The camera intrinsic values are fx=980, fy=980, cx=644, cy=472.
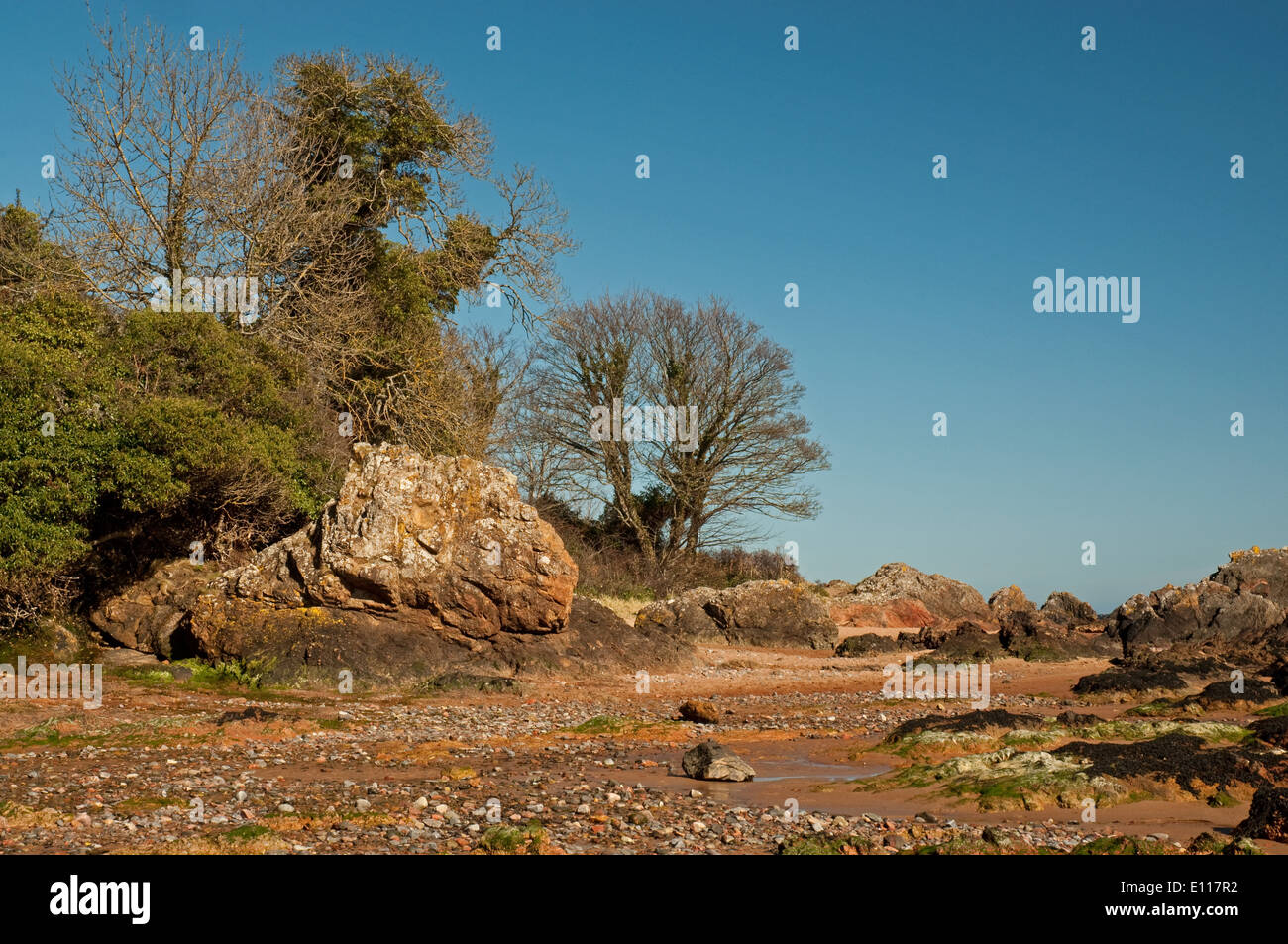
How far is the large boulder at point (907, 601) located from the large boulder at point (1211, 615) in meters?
7.56

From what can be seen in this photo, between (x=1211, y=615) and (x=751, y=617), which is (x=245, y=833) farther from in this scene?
(x=1211, y=615)

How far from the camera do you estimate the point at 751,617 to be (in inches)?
1168

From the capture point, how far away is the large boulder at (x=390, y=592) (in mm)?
18344

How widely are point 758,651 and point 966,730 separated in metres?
14.8

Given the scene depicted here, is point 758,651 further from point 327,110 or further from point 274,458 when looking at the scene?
point 327,110

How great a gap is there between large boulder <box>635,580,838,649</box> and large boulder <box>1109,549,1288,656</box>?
877 centimetres

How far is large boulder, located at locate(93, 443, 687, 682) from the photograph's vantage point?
18.3 m

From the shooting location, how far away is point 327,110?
28031 mm

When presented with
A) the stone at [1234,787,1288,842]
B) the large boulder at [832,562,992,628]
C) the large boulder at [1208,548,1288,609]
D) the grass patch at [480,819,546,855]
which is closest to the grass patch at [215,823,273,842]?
the grass patch at [480,819,546,855]

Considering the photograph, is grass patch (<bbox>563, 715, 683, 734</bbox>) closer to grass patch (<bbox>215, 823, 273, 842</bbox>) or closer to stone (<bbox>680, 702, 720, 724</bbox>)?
stone (<bbox>680, 702, 720, 724</bbox>)

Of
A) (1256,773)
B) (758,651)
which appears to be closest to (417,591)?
(758,651)

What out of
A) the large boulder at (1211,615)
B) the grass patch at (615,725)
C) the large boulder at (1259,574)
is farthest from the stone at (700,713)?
the large boulder at (1259,574)

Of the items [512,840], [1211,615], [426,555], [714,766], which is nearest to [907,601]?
[1211,615]

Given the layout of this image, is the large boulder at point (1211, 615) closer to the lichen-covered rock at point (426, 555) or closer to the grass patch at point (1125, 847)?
the lichen-covered rock at point (426, 555)
